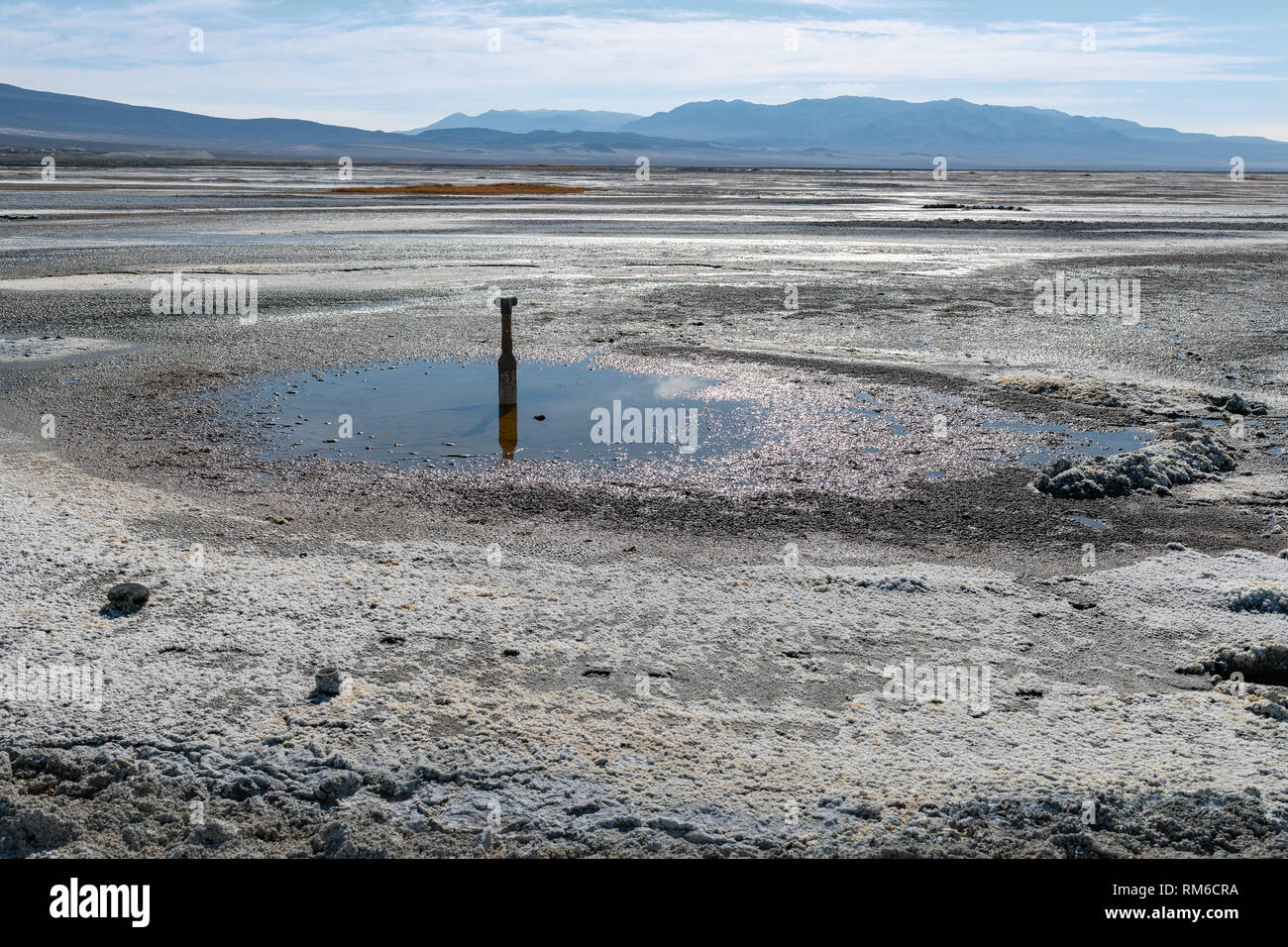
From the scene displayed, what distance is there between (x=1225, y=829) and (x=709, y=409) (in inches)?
258

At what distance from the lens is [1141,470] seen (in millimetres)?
7316

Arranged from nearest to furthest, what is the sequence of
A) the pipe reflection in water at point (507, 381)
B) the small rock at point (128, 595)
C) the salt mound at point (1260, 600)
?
the small rock at point (128, 595), the salt mound at point (1260, 600), the pipe reflection in water at point (507, 381)

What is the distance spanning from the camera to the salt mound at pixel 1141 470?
714 cm

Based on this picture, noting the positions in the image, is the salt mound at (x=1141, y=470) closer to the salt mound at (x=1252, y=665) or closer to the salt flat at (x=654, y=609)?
the salt flat at (x=654, y=609)

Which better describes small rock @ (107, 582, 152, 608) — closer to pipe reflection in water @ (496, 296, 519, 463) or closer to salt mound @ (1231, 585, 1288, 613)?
pipe reflection in water @ (496, 296, 519, 463)

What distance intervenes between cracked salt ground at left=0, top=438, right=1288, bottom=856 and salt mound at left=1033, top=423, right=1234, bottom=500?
4.15 ft

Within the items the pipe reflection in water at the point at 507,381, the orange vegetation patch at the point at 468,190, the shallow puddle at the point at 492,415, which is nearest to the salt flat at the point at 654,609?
the shallow puddle at the point at 492,415

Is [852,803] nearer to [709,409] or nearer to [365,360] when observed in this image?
[709,409]

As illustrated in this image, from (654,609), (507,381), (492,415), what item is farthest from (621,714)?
(507,381)

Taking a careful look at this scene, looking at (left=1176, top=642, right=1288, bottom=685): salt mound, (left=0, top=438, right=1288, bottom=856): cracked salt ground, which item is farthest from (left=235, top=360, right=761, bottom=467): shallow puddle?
(left=1176, top=642, right=1288, bottom=685): salt mound

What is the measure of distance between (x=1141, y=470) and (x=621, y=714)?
192 inches

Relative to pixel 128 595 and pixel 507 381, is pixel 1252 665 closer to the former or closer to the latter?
pixel 128 595

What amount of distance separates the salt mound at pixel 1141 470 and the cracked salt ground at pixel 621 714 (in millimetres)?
1265


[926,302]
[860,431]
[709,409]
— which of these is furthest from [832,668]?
[926,302]
